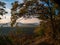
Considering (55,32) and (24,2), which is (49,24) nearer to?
(55,32)

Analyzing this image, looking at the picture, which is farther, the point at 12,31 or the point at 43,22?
the point at 12,31

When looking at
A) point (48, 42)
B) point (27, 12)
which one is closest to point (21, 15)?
point (27, 12)

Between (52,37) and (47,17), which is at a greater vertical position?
(47,17)

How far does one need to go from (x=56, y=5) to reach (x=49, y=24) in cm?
212

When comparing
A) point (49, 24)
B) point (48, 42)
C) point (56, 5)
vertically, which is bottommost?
point (48, 42)

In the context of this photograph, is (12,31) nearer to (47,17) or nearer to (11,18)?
(11,18)

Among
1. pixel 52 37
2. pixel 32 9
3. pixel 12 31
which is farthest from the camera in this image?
pixel 12 31

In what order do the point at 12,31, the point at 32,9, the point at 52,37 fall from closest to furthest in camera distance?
the point at 32,9 → the point at 52,37 → the point at 12,31

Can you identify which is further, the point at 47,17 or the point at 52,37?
the point at 52,37

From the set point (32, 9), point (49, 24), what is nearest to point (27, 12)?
point (32, 9)

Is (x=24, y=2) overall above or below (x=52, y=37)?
above

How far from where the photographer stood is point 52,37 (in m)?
29.6

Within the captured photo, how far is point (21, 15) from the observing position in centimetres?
2800

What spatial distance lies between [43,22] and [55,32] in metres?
1.70
